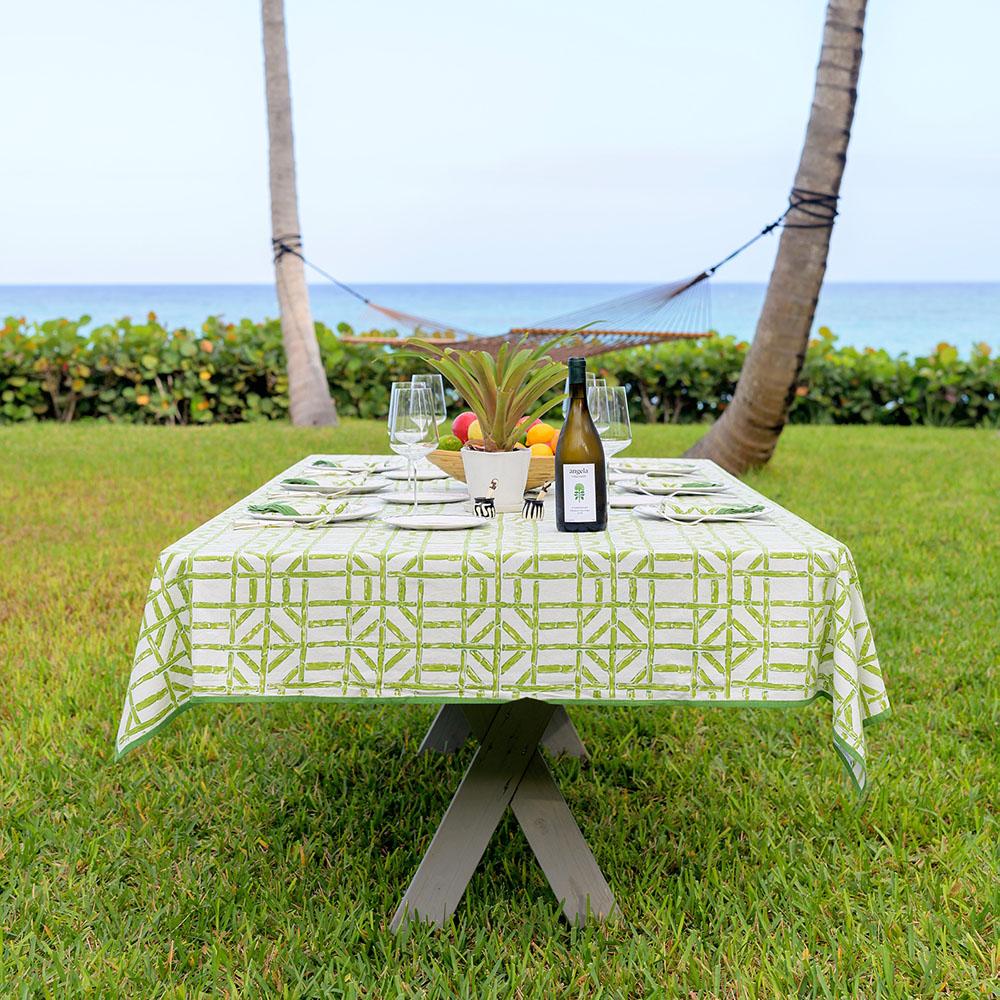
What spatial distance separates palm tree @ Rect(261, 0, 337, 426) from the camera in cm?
927

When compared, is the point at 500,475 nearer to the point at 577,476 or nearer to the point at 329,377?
the point at 577,476

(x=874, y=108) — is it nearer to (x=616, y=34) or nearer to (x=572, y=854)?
(x=616, y=34)

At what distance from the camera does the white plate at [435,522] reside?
191 centimetres

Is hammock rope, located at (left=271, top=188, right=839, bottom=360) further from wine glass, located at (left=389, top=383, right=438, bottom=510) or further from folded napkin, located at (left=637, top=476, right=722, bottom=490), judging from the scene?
wine glass, located at (left=389, top=383, right=438, bottom=510)

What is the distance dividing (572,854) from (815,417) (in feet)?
29.0

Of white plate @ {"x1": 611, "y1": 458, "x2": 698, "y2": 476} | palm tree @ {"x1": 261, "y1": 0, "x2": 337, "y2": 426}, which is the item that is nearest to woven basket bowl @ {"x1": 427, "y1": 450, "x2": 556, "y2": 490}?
white plate @ {"x1": 611, "y1": 458, "x2": 698, "y2": 476}

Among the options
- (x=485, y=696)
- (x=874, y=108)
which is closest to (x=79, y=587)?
(x=485, y=696)

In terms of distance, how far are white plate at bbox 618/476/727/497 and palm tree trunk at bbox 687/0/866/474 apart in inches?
162

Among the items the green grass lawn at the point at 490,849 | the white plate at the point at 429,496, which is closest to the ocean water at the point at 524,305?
the green grass lawn at the point at 490,849

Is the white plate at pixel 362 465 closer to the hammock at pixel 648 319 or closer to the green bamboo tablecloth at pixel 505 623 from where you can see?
the green bamboo tablecloth at pixel 505 623

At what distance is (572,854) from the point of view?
2.10m

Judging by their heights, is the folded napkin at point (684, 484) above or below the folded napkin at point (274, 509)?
below

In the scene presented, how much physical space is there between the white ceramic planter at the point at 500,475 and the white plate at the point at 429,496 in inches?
6.1

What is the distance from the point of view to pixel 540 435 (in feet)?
8.19
